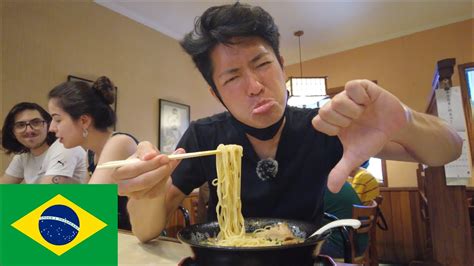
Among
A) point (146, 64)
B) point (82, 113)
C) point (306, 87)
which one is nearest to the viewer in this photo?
point (82, 113)

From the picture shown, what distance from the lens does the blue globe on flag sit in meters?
0.60

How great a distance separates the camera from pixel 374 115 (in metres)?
0.62

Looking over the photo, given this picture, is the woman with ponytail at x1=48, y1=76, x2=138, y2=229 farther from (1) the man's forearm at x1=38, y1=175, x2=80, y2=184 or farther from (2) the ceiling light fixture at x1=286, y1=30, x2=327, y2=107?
(2) the ceiling light fixture at x1=286, y1=30, x2=327, y2=107

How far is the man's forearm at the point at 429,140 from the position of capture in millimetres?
802

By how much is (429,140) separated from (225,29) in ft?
2.24

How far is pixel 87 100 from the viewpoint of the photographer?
5.98ft

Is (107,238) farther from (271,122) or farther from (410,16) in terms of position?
(410,16)

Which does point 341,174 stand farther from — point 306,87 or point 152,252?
point 306,87

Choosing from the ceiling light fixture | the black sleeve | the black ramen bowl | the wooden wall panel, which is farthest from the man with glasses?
the wooden wall panel

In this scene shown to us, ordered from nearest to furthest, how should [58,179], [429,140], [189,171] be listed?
[429,140], [189,171], [58,179]

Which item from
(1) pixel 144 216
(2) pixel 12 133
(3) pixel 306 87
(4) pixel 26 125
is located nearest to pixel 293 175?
(1) pixel 144 216

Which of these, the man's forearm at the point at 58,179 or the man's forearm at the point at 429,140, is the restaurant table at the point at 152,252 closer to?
the man's forearm at the point at 429,140

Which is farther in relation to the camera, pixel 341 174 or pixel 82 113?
pixel 82 113

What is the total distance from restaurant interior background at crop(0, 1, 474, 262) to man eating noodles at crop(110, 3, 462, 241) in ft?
5.36
